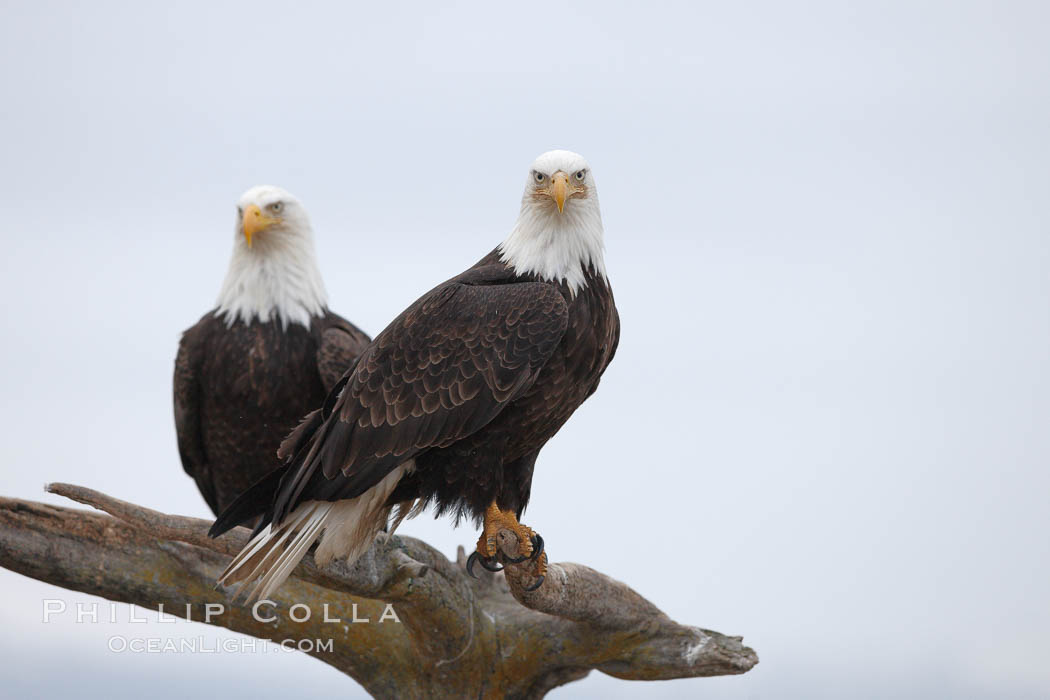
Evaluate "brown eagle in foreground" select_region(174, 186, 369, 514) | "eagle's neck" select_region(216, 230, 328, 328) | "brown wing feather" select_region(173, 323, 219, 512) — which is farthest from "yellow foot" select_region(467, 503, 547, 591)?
"brown wing feather" select_region(173, 323, 219, 512)

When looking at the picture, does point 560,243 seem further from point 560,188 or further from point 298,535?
point 298,535

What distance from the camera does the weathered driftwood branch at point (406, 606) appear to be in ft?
19.5

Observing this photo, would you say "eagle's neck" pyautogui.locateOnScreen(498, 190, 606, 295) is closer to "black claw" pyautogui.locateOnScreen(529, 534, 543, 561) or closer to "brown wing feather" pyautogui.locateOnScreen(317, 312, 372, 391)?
"black claw" pyautogui.locateOnScreen(529, 534, 543, 561)

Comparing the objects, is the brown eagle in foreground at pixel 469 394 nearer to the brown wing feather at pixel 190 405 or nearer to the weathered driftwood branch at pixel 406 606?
the weathered driftwood branch at pixel 406 606

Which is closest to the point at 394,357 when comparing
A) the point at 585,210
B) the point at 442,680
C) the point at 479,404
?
the point at 479,404

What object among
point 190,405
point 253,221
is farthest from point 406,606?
point 253,221

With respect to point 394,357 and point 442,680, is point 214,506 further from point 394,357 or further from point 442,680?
point 394,357

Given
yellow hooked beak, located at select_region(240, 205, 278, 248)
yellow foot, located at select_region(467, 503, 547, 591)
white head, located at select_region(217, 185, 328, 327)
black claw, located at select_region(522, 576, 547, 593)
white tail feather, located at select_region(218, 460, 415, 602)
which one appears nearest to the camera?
white tail feather, located at select_region(218, 460, 415, 602)

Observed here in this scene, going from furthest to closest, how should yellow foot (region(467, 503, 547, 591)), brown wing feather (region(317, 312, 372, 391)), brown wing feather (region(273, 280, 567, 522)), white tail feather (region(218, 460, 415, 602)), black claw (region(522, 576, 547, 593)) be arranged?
brown wing feather (region(317, 312, 372, 391)) < black claw (region(522, 576, 547, 593)) < yellow foot (region(467, 503, 547, 591)) < white tail feather (region(218, 460, 415, 602)) < brown wing feather (region(273, 280, 567, 522))

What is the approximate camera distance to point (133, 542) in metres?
6.28

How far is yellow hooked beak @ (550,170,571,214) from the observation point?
5188 millimetres

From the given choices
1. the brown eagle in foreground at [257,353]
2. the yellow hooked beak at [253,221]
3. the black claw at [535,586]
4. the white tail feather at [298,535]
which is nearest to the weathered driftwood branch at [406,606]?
the black claw at [535,586]

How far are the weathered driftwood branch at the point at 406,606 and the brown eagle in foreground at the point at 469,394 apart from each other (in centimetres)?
42

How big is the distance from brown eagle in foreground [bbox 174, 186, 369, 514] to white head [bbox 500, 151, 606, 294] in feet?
6.46
